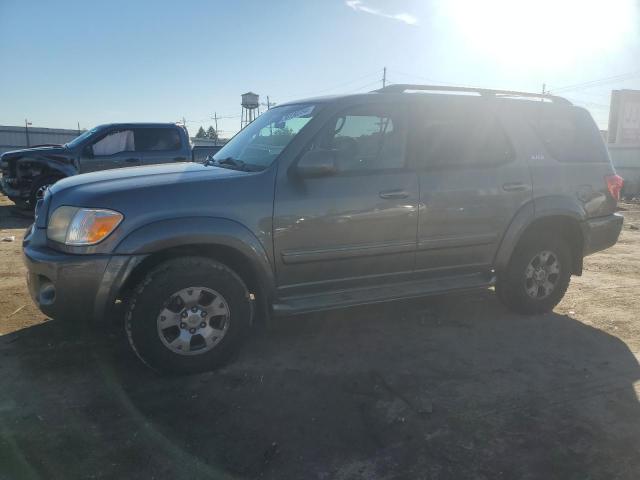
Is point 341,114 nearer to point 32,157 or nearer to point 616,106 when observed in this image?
point 32,157

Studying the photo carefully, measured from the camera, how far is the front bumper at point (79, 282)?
322 centimetres

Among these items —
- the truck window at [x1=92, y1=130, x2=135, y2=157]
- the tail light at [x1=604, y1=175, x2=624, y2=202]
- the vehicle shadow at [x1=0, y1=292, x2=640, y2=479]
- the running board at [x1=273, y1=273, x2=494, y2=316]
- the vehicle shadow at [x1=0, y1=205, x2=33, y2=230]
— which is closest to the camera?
the vehicle shadow at [x1=0, y1=292, x2=640, y2=479]

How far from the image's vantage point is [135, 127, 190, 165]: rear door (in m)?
10.3

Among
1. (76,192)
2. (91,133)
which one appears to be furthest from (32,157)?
(76,192)

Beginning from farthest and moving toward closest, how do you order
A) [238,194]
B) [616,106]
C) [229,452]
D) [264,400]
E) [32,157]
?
[616,106]
[32,157]
[238,194]
[264,400]
[229,452]

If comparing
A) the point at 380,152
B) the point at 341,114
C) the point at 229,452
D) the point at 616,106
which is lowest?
the point at 229,452

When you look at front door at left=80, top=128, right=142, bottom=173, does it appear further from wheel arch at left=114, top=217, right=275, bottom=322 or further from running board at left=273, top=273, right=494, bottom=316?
running board at left=273, top=273, right=494, bottom=316

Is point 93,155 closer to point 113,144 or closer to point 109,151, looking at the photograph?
point 109,151

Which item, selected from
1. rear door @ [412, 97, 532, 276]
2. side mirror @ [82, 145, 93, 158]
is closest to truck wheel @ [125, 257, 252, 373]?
rear door @ [412, 97, 532, 276]

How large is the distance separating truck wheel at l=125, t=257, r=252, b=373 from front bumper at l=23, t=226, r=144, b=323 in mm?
150

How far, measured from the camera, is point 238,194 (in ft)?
11.6

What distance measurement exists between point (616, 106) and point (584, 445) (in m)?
26.4

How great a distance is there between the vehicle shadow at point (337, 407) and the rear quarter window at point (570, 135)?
1650 millimetres

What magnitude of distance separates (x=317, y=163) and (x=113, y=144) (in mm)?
7957
